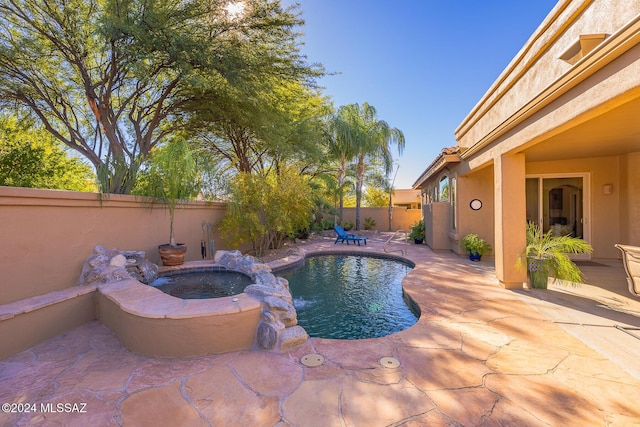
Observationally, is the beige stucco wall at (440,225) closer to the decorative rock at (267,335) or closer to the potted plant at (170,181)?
the potted plant at (170,181)

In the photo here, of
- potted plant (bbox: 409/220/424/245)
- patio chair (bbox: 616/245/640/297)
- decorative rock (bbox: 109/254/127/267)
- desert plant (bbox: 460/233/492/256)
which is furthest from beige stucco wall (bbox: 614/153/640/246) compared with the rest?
decorative rock (bbox: 109/254/127/267)

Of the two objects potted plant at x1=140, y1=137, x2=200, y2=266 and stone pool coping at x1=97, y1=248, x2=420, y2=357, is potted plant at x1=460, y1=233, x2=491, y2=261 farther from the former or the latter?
potted plant at x1=140, y1=137, x2=200, y2=266

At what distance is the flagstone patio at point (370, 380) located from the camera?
2.21 metres

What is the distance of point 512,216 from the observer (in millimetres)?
5523

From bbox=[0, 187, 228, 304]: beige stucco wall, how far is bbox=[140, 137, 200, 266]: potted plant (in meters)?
0.45

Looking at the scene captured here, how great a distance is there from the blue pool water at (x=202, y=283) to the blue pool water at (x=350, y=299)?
1266 mm

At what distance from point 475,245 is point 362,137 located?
10845mm

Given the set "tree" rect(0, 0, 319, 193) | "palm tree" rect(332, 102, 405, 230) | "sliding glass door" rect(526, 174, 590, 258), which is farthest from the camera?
"palm tree" rect(332, 102, 405, 230)

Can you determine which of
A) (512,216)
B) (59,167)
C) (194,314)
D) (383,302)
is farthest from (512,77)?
(59,167)

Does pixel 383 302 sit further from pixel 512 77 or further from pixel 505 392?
pixel 512 77

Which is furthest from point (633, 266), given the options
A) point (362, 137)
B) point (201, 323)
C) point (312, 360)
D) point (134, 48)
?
point (362, 137)

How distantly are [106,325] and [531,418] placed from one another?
5197mm

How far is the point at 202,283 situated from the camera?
5750 mm

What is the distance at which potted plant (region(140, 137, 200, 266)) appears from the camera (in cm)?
659
